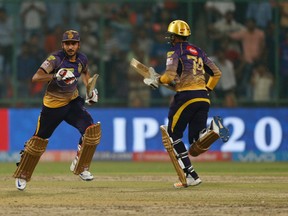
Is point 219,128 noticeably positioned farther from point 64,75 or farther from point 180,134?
point 64,75

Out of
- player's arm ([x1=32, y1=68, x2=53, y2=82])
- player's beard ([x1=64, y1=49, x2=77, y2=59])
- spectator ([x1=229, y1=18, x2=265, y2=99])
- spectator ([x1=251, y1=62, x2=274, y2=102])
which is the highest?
player's beard ([x1=64, y1=49, x2=77, y2=59])

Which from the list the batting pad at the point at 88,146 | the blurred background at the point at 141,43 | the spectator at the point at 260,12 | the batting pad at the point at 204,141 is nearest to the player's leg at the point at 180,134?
the batting pad at the point at 204,141

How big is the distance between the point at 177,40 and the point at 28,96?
9301mm

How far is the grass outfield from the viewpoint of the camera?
1090 centimetres

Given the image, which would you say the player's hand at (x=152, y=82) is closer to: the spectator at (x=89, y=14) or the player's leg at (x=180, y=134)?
the player's leg at (x=180, y=134)

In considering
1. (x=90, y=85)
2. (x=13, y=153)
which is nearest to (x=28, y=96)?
(x=13, y=153)

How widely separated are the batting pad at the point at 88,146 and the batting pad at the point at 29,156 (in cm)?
54


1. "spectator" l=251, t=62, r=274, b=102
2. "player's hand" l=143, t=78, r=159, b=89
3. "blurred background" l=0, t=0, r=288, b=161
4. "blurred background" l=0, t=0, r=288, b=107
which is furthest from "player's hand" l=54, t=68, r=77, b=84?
"spectator" l=251, t=62, r=274, b=102

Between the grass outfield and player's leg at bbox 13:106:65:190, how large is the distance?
0.23m

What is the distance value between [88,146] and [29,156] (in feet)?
2.58

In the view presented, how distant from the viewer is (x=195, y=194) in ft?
41.7

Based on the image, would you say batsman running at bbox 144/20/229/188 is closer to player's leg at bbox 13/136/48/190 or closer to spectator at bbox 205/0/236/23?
player's leg at bbox 13/136/48/190

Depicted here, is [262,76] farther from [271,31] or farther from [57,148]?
[57,148]

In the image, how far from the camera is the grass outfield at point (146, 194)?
10.9 m
